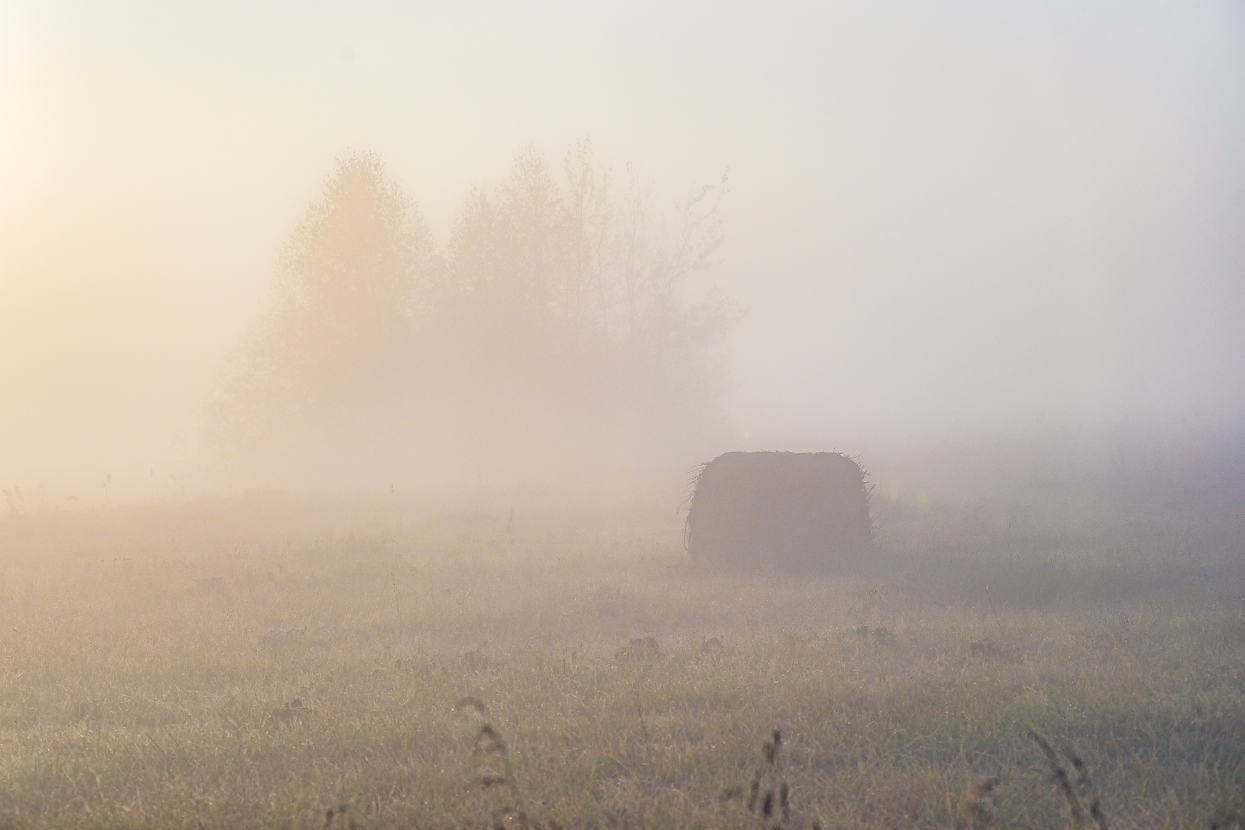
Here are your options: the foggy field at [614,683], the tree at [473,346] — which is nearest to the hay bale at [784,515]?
the foggy field at [614,683]

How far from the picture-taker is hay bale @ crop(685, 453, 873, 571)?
36.2 ft

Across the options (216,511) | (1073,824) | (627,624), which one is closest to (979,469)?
(627,624)

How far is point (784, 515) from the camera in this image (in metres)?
11.1

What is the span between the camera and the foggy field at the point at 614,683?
12.5 feet

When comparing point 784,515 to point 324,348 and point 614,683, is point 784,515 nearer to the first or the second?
point 614,683

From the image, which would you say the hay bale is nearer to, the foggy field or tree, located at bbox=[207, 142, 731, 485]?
the foggy field

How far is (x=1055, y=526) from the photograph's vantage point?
1272 centimetres

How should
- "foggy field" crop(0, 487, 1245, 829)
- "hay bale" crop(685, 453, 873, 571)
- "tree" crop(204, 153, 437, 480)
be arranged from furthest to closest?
"tree" crop(204, 153, 437, 480) → "hay bale" crop(685, 453, 873, 571) → "foggy field" crop(0, 487, 1245, 829)

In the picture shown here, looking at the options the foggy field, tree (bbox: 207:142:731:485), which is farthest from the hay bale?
tree (bbox: 207:142:731:485)

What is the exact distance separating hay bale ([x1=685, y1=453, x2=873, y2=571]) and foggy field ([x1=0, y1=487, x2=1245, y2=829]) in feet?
1.90

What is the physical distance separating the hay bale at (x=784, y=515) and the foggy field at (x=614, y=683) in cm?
58

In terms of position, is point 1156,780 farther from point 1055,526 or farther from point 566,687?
point 1055,526

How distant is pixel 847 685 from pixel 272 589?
6.77 meters

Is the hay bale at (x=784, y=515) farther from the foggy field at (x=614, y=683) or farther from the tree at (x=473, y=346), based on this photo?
the tree at (x=473, y=346)
